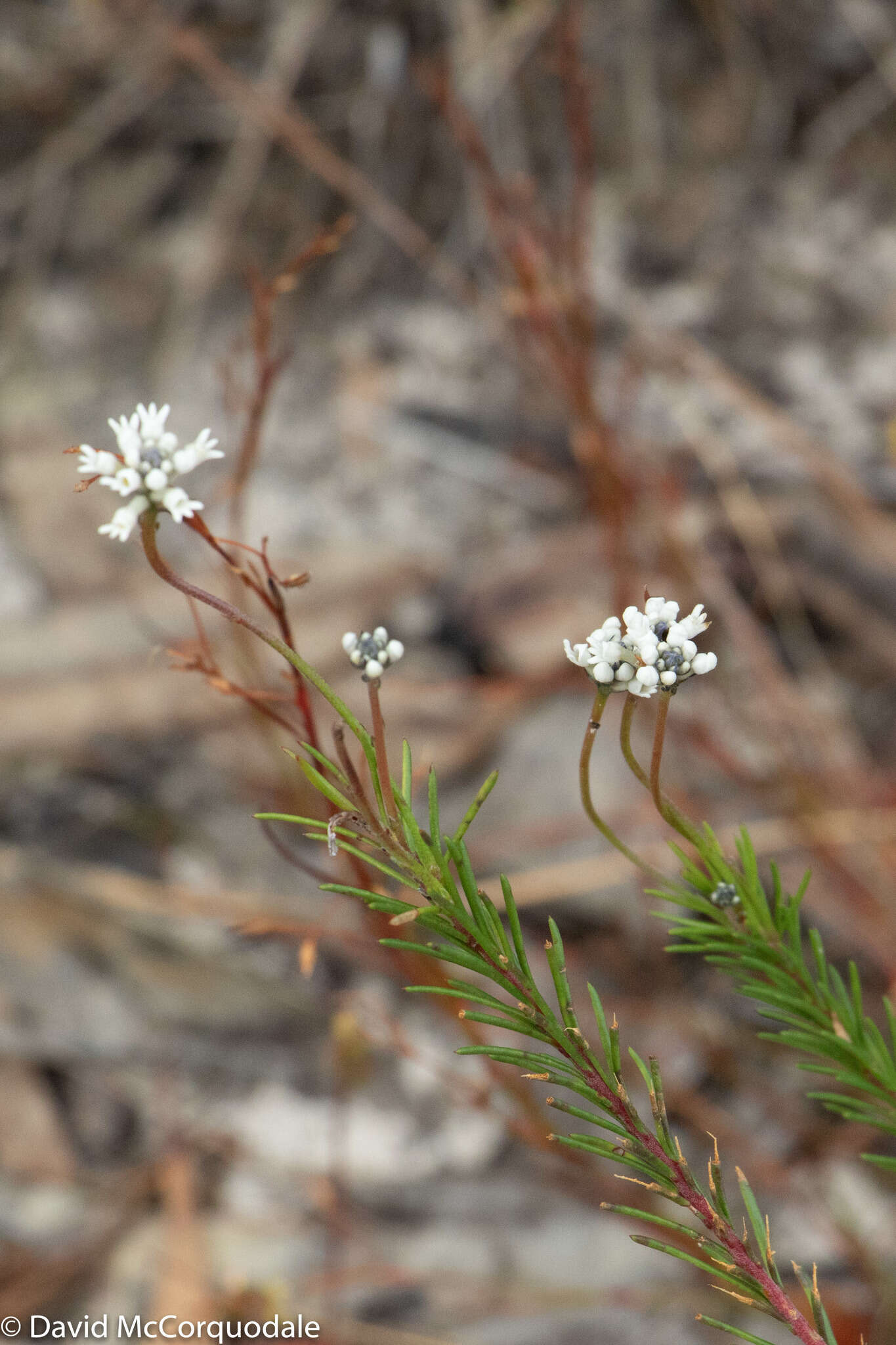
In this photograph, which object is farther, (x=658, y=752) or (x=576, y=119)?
(x=576, y=119)

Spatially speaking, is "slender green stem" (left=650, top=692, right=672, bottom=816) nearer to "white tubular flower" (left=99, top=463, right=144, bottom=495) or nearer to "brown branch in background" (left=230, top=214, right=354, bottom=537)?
"white tubular flower" (left=99, top=463, right=144, bottom=495)

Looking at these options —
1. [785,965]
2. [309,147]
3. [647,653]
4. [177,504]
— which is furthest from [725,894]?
[309,147]

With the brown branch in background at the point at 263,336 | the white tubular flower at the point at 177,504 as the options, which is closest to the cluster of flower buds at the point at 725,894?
the white tubular flower at the point at 177,504

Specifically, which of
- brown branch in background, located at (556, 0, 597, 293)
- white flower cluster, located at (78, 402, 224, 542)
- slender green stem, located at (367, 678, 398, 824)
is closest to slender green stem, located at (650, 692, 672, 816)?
slender green stem, located at (367, 678, 398, 824)

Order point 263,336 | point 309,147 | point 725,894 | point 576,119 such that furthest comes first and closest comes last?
1. point 309,147
2. point 576,119
3. point 263,336
4. point 725,894

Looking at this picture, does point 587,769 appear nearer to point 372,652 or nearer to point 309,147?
point 372,652

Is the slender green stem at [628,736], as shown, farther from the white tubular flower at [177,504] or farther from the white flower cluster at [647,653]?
the white tubular flower at [177,504]
